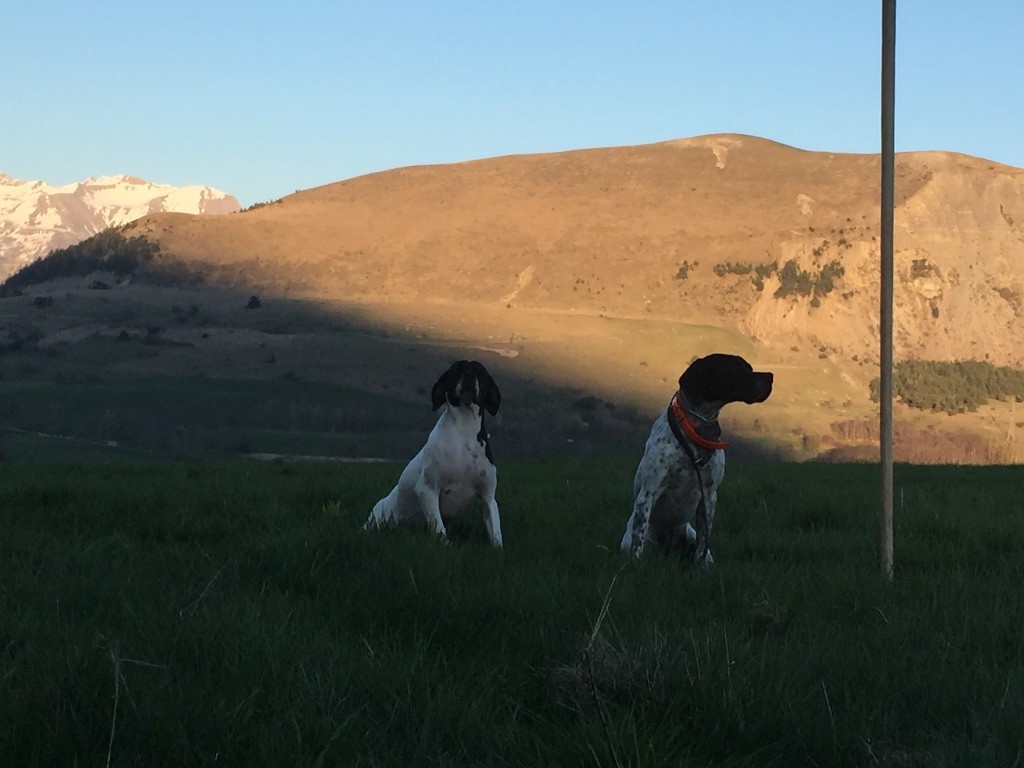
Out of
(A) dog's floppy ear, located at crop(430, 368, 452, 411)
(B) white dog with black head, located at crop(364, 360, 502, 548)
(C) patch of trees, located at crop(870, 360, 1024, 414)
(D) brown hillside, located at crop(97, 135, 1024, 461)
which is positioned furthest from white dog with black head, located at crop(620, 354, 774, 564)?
(C) patch of trees, located at crop(870, 360, 1024, 414)

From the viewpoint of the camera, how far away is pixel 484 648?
4688mm

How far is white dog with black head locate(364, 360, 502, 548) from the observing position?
8.17m

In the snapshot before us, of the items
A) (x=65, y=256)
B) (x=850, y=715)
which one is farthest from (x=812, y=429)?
(x=65, y=256)

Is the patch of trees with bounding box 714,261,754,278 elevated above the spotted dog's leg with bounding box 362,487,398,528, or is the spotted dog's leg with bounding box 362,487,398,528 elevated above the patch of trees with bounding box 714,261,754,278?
the patch of trees with bounding box 714,261,754,278

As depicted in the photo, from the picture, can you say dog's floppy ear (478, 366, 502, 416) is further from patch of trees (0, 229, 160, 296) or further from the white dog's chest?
patch of trees (0, 229, 160, 296)

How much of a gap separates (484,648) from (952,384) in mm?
64031

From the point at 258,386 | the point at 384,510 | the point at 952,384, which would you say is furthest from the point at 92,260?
the point at 384,510

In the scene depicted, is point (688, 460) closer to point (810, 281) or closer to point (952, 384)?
point (952, 384)

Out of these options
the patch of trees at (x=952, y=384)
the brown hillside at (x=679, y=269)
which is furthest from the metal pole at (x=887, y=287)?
the patch of trees at (x=952, y=384)

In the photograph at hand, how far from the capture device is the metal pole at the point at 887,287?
6555mm

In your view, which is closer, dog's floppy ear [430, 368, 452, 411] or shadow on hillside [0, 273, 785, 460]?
dog's floppy ear [430, 368, 452, 411]

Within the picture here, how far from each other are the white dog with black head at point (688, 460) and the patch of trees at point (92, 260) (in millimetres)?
81630

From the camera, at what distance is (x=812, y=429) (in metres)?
51.4

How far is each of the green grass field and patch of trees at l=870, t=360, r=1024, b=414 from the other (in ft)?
180
